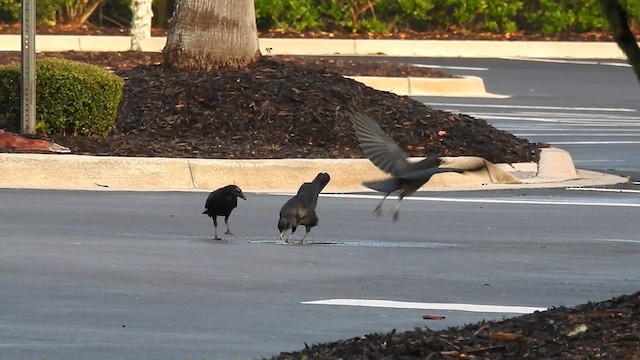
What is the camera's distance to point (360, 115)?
27.4ft

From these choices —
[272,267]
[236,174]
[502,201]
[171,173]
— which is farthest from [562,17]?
[272,267]

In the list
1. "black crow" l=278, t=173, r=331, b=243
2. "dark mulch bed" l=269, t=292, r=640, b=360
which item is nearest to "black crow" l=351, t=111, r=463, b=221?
"dark mulch bed" l=269, t=292, r=640, b=360

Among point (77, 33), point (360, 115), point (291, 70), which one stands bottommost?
point (77, 33)

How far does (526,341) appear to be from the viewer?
618 cm

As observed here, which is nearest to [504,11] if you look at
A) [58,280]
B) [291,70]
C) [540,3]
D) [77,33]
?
[540,3]

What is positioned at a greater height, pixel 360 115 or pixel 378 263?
pixel 360 115

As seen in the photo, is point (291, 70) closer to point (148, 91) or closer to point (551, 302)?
point (148, 91)

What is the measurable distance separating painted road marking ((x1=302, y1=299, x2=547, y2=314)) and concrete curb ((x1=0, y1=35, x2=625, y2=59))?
22.4 m

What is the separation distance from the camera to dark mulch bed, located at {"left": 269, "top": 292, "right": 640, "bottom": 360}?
600 cm

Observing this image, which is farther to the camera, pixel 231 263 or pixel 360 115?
pixel 231 263

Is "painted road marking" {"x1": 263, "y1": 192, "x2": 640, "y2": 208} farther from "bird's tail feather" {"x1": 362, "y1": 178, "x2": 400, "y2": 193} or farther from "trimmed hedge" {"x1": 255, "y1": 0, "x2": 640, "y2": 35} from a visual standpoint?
"trimmed hedge" {"x1": 255, "y1": 0, "x2": 640, "y2": 35}

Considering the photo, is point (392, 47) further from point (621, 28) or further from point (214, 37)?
point (621, 28)

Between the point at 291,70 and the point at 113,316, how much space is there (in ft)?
30.3

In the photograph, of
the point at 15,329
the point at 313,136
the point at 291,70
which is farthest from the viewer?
the point at 291,70
